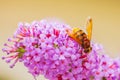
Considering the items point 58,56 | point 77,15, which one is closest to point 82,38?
point 58,56

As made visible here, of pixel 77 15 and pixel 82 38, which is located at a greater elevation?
pixel 77 15

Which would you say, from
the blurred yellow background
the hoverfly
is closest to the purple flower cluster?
the hoverfly

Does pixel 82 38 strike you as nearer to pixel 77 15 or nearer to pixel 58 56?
pixel 58 56

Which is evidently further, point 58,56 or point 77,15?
point 77,15

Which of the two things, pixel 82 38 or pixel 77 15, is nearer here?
pixel 82 38

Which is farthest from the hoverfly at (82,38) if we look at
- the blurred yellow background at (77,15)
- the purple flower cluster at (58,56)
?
the blurred yellow background at (77,15)

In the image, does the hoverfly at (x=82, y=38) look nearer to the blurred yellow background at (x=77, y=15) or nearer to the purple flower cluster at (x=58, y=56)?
the purple flower cluster at (x=58, y=56)
